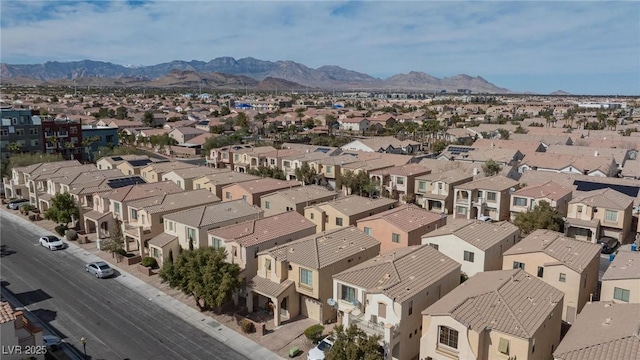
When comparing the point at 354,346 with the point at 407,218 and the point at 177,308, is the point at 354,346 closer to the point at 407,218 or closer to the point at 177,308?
the point at 177,308

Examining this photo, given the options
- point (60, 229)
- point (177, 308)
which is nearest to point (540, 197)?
Result: point (177, 308)

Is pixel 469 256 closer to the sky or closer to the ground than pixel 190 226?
closer to the ground

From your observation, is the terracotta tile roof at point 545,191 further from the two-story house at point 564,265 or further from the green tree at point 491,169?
the two-story house at point 564,265

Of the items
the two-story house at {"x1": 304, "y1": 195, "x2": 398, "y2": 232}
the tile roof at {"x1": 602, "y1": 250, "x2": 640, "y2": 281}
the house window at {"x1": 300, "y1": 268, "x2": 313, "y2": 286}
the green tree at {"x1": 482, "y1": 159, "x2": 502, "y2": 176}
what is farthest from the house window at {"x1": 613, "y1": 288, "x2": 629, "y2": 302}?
the green tree at {"x1": 482, "y1": 159, "x2": 502, "y2": 176}

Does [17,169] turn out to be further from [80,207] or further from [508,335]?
[508,335]

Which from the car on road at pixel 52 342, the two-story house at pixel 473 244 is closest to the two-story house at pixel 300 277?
the two-story house at pixel 473 244

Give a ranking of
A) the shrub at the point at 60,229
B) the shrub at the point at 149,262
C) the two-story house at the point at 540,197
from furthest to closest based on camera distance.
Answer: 1. the shrub at the point at 60,229
2. the two-story house at the point at 540,197
3. the shrub at the point at 149,262
